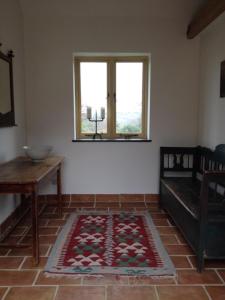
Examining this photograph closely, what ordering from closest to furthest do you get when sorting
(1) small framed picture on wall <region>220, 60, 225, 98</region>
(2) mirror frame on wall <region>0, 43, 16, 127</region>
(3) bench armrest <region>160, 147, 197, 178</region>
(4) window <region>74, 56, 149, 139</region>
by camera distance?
(2) mirror frame on wall <region>0, 43, 16, 127</region> < (1) small framed picture on wall <region>220, 60, 225, 98</region> < (3) bench armrest <region>160, 147, 197, 178</region> < (4) window <region>74, 56, 149, 139</region>

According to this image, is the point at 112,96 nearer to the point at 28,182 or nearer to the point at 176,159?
the point at 176,159

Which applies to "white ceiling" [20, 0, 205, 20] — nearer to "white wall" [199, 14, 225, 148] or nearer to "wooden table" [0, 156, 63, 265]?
"white wall" [199, 14, 225, 148]

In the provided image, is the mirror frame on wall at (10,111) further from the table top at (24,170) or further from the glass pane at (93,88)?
the glass pane at (93,88)

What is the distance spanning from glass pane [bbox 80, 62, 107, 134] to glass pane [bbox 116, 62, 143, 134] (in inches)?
8.0

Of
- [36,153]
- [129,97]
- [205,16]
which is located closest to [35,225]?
[36,153]

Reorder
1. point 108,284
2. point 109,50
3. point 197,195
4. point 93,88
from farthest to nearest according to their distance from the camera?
point 93,88, point 109,50, point 197,195, point 108,284

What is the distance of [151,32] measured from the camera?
152 inches

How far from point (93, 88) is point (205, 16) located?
1722 mm

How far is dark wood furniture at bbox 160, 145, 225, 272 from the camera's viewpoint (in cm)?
229

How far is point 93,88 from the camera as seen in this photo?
412cm

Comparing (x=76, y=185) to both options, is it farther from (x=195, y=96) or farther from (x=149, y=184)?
(x=195, y=96)

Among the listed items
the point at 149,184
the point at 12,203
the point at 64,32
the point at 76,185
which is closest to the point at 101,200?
the point at 76,185

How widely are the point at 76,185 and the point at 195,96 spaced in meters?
2.11

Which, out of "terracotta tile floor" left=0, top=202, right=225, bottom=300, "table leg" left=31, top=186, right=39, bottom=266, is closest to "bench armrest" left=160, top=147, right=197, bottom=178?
"terracotta tile floor" left=0, top=202, right=225, bottom=300
